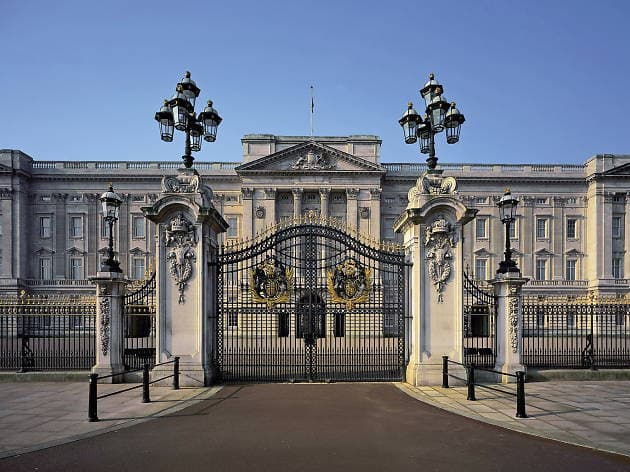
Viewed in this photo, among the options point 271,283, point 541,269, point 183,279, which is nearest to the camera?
point 183,279

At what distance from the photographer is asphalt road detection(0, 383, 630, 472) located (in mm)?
7289

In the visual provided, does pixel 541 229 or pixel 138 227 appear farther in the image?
pixel 541 229

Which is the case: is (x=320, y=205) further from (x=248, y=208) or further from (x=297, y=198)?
(x=248, y=208)

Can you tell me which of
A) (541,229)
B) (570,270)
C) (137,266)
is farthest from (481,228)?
(137,266)

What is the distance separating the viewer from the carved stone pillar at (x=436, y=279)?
44.9ft

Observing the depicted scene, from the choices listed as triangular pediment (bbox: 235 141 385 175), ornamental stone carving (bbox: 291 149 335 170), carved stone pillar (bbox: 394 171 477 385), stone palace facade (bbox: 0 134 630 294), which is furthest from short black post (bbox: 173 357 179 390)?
ornamental stone carving (bbox: 291 149 335 170)

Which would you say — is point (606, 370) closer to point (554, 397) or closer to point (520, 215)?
point (554, 397)

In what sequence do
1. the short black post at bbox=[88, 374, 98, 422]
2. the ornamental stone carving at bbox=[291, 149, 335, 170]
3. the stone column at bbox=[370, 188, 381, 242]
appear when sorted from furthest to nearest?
the stone column at bbox=[370, 188, 381, 242] → the ornamental stone carving at bbox=[291, 149, 335, 170] → the short black post at bbox=[88, 374, 98, 422]

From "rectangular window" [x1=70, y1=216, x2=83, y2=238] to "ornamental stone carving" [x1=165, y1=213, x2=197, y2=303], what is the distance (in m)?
54.7

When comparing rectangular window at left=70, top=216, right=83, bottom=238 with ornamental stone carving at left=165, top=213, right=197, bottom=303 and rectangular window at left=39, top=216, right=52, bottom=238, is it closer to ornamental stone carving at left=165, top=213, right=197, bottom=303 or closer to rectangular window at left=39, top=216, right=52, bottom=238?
rectangular window at left=39, top=216, right=52, bottom=238

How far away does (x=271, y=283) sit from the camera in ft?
48.1

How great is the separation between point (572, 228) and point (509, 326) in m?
56.0

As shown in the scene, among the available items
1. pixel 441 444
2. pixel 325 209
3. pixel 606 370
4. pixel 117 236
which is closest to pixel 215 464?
pixel 441 444

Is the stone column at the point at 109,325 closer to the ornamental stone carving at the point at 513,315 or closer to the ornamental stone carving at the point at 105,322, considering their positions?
the ornamental stone carving at the point at 105,322
